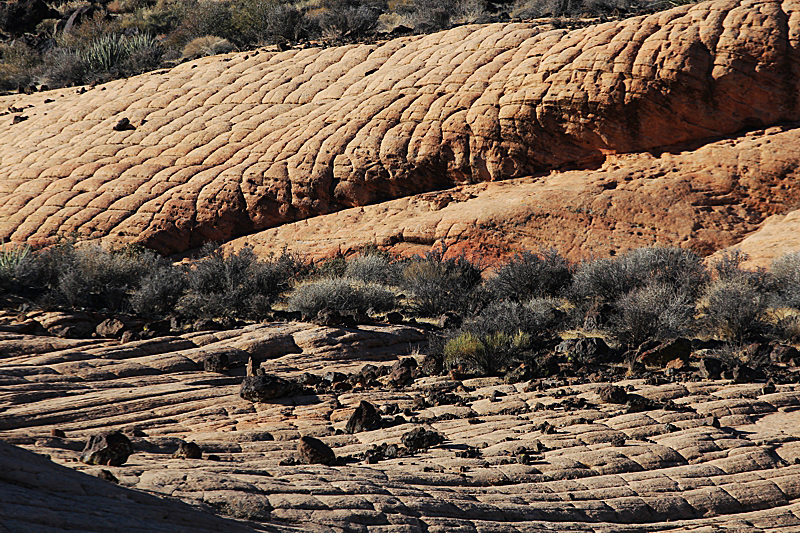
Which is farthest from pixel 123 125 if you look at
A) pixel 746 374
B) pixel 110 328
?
pixel 746 374

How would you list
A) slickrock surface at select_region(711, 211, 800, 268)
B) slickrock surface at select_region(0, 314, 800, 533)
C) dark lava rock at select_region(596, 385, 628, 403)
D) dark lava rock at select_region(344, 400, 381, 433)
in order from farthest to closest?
slickrock surface at select_region(711, 211, 800, 268), dark lava rock at select_region(596, 385, 628, 403), dark lava rock at select_region(344, 400, 381, 433), slickrock surface at select_region(0, 314, 800, 533)

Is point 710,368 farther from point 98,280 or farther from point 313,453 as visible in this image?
point 98,280

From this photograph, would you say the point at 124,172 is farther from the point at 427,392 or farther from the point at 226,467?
the point at 226,467

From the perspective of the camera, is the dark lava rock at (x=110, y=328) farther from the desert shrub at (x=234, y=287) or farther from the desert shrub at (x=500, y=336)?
the desert shrub at (x=500, y=336)

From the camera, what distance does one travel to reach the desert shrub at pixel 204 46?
852 inches

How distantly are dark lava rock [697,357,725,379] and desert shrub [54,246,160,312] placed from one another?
795cm

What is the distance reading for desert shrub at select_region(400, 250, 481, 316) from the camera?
11242 millimetres

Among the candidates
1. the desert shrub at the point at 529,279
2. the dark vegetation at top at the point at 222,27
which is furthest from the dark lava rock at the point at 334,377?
the dark vegetation at top at the point at 222,27

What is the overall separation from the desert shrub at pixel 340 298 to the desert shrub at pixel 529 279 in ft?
5.84

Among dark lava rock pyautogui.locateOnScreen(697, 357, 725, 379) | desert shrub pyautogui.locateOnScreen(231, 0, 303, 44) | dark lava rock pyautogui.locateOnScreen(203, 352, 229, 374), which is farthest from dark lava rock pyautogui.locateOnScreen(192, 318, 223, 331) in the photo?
desert shrub pyautogui.locateOnScreen(231, 0, 303, 44)

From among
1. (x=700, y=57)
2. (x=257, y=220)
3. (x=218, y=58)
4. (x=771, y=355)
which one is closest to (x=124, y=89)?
(x=218, y=58)

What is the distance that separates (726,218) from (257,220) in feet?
29.2

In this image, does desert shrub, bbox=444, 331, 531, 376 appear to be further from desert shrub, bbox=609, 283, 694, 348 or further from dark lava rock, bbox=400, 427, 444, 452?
dark lava rock, bbox=400, 427, 444, 452

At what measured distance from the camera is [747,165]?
42.0ft
